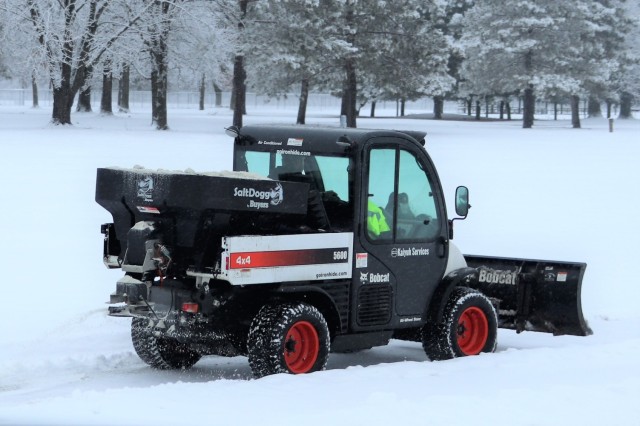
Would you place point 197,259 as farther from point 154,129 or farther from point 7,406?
point 154,129

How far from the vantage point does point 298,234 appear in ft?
30.8

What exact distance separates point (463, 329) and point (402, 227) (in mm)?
1225

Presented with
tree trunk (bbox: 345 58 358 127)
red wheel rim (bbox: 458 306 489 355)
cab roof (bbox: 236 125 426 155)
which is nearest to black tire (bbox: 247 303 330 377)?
cab roof (bbox: 236 125 426 155)


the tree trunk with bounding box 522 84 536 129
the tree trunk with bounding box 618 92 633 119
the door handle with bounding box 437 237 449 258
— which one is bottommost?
the door handle with bounding box 437 237 449 258

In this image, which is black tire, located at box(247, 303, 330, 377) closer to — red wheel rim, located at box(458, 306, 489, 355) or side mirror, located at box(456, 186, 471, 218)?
side mirror, located at box(456, 186, 471, 218)

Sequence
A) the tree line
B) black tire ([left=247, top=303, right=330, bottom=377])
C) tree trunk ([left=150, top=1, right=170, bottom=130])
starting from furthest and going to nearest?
1. tree trunk ([left=150, top=1, right=170, bottom=130])
2. the tree line
3. black tire ([left=247, top=303, right=330, bottom=377])

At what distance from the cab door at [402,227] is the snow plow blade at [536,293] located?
101 cm

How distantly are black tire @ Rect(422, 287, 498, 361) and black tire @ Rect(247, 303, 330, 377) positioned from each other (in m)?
1.43

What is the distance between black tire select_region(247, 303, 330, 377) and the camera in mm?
9078

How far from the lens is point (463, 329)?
35.5 ft

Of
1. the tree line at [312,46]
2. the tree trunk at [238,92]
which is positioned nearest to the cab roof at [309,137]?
the tree line at [312,46]

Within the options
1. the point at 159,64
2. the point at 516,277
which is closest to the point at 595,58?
the point at 159,64

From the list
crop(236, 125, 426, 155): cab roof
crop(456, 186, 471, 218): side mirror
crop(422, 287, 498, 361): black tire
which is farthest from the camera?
crop(422, 287, 498, 361): black tire

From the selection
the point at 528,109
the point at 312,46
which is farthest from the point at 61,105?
the point at 528,109
